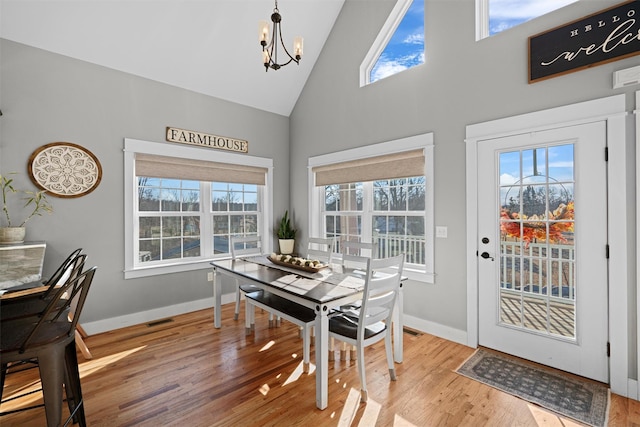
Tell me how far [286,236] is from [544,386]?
3.45 metres

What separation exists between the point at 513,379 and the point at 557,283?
87cm

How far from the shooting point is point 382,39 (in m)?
3.81

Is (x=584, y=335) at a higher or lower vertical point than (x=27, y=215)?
lower

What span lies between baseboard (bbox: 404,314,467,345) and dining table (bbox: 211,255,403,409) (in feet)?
2.56

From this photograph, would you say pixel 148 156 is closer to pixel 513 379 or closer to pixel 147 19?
pixel 147 19

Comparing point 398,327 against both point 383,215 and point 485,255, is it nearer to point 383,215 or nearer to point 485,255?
point 485,255

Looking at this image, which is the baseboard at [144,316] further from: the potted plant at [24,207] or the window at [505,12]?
the window at [505,12]

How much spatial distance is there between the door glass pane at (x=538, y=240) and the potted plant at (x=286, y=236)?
2.89 meters

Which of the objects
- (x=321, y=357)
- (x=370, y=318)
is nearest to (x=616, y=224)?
(x=370, y=318)

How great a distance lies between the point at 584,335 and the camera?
2.35 metres

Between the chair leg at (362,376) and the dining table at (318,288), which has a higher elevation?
the dining table at (318,288)

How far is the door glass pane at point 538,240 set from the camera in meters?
2.45

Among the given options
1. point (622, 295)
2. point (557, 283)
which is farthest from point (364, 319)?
point (622, 295)

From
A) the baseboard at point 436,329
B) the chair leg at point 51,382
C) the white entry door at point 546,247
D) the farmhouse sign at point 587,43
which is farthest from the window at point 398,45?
the chair leg at point 51,382
